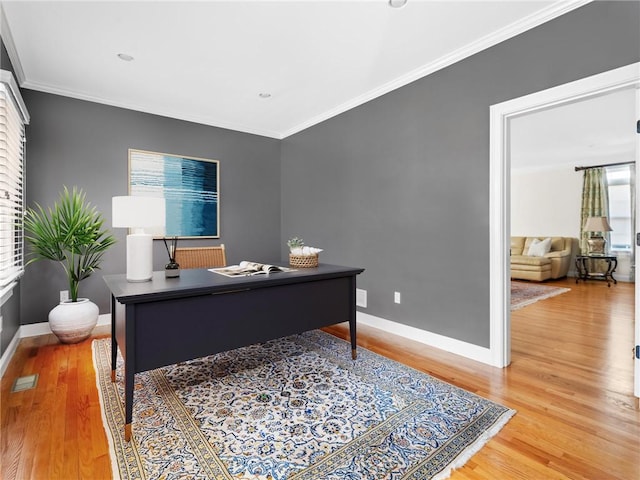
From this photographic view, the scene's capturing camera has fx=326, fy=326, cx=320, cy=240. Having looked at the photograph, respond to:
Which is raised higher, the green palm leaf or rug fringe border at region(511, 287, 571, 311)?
the green palm leaf

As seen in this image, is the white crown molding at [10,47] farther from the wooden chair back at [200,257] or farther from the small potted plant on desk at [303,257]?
the small potted plant on desk at [303,257]

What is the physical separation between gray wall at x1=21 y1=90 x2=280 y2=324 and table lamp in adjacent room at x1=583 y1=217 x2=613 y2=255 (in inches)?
234

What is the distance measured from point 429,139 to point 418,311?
1564 mm

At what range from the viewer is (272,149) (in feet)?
15.8

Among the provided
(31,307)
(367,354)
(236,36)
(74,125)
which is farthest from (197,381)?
(74,125)

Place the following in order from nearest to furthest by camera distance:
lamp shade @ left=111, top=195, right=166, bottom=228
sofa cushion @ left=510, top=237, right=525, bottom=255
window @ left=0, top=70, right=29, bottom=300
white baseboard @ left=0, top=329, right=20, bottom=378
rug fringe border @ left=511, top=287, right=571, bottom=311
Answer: lamp shade @ left=111, top=195, right=166, bottom=228 < window @ left=0, top=70, right=29, bottom=300 < white baseboard @ left=0, top=329, right=20, bottom=378 < rug fringe border @ left=511, top=287, right=571, bottom=311 < sofa cushion @ left=510, top=237, right=525, bottom=255

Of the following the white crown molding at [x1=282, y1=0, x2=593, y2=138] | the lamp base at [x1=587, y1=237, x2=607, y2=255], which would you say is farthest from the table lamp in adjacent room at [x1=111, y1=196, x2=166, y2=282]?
the lamp base at [x1=587, y1=237, x2=607, y2=255]

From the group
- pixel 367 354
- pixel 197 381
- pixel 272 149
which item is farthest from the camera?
pixel 272 149

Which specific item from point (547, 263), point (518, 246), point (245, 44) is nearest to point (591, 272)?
point (547, 263)

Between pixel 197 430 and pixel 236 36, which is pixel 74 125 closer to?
pixel 236 36

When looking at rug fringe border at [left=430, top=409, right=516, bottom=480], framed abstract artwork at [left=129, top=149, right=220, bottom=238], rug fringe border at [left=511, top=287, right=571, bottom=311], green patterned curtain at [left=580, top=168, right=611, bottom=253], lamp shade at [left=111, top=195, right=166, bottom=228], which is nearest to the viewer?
rug fringe border at [left=430, top=409, right=516, bottom=480]

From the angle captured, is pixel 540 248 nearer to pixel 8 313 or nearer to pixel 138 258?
pixel 138 258

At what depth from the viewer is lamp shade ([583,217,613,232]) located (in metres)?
5.83

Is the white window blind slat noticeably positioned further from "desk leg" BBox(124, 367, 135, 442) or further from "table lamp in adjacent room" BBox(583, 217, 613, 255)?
"table lamp in adjacent room" BBox(583, 217, 613, 255)
